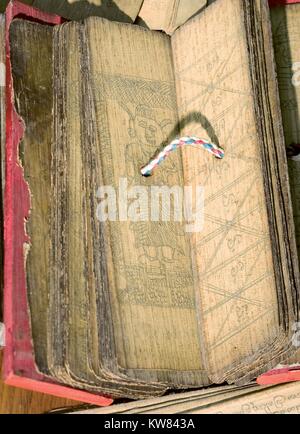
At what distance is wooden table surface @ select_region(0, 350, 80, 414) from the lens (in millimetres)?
1296

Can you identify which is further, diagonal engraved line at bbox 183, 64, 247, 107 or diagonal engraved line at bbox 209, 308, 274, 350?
diagonal engraved line at bbox 183, 64, 247, 107

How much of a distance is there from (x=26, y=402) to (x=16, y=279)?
399 mm

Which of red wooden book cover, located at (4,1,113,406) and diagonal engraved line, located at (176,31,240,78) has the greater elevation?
diagonal engraved line, located at (176,31,240,78)

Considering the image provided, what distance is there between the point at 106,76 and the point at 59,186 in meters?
0.20

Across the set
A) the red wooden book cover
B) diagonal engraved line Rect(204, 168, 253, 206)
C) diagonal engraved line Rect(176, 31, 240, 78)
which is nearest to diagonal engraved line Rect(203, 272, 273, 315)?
diagonal engraved line Rect(204, 168, 253, 206)

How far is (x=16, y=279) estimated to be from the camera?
103 cm

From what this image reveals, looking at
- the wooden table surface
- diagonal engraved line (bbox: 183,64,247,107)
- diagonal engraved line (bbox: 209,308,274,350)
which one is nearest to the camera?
diagonal engraved line (bbox: 209,308,274,350)

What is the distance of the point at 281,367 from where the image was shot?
3.76 ft

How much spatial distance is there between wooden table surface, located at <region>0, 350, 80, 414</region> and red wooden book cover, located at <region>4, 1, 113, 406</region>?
209 millimetres

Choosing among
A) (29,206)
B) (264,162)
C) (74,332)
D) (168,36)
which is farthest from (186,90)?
(74,332)

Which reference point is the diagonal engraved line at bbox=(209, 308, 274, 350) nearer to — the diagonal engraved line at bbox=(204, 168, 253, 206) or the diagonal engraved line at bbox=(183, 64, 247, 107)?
the diagonal engraved line at bbox=(204, 168, 253, 206)

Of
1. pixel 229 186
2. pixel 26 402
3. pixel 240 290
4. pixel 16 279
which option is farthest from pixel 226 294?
pixel 26 402

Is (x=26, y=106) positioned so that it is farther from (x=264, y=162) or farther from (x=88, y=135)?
(x=264, y=162)

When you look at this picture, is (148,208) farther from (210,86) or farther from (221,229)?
(210,86)
